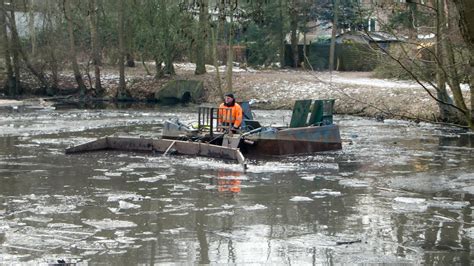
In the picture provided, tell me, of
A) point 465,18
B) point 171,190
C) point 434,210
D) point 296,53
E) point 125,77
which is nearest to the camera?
point 465,18

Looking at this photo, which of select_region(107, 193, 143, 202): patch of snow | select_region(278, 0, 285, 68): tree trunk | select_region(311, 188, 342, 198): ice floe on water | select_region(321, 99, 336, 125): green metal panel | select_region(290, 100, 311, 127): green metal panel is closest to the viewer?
select_region(107, 193, 143, 202): patch of snow

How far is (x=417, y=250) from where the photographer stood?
10664 millimetres

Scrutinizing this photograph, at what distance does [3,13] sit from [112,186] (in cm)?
2774

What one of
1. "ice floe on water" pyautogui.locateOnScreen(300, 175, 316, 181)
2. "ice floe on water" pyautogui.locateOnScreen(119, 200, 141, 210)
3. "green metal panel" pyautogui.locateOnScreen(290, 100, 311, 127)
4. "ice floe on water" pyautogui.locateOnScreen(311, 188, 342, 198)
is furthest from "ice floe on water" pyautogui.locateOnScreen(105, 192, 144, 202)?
"green metal panel" pyautogui.locateOnScreen(290, 100, 311, 127)

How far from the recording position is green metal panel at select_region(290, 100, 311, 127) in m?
21.5

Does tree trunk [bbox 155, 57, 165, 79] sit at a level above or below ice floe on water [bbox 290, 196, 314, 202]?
above

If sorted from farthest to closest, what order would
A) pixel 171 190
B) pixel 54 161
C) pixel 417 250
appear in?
pixel 54 161 → pixel 171 190 → pixel 417 250

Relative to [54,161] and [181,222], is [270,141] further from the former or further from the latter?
[181,222]

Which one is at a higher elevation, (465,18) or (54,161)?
(465,18)

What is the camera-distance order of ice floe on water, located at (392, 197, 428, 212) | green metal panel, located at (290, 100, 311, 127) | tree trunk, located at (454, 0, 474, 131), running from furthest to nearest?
green metal panel, located at (290, 100, 311, 127) → ice floe on water, located at (392, 197, 428, 212) → tree trunk, located at (454, 0, 474, 131)

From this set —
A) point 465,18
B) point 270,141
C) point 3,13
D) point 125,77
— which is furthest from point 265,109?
point 465,18

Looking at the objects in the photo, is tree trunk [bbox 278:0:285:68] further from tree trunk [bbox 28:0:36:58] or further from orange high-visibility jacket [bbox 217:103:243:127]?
orange high-visibility jacket [bbox 217:103:243:127]

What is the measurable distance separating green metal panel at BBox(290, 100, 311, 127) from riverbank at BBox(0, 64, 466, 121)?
10753mm

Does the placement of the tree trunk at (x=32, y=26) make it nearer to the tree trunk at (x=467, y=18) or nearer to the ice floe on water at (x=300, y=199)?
the ice floe on water at (x=300, y=199)
